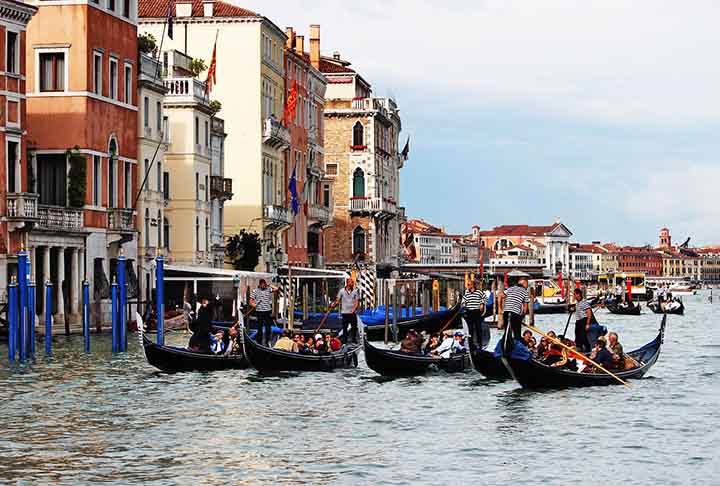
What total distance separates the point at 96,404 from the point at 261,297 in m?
6.78

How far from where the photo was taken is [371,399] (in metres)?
19.9

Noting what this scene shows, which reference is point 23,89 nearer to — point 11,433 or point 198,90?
point 198,90

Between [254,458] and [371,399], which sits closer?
[254,458]

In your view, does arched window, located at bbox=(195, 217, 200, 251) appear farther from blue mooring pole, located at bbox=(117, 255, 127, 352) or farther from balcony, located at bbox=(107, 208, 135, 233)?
blue mooring pole, located at bbox=(117, 255, 127, 352)

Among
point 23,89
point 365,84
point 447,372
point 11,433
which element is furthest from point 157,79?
point 365,84

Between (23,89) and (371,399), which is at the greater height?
(23,89)

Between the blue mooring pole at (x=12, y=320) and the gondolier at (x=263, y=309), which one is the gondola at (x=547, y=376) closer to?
the gondolier at (x=263, y=309)

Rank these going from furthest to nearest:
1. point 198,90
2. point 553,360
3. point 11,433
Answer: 1. point 198,90
2. point 553,360
3. point 11,433

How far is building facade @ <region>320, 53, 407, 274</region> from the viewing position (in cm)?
6800

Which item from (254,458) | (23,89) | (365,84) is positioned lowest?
(254,458)

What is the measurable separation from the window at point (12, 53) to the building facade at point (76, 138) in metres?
3.12

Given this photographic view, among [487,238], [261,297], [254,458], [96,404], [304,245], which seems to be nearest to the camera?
[254,458]

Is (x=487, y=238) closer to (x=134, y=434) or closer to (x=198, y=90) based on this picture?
(x=198, y=90)

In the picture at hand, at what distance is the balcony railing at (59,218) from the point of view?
1236 inches
